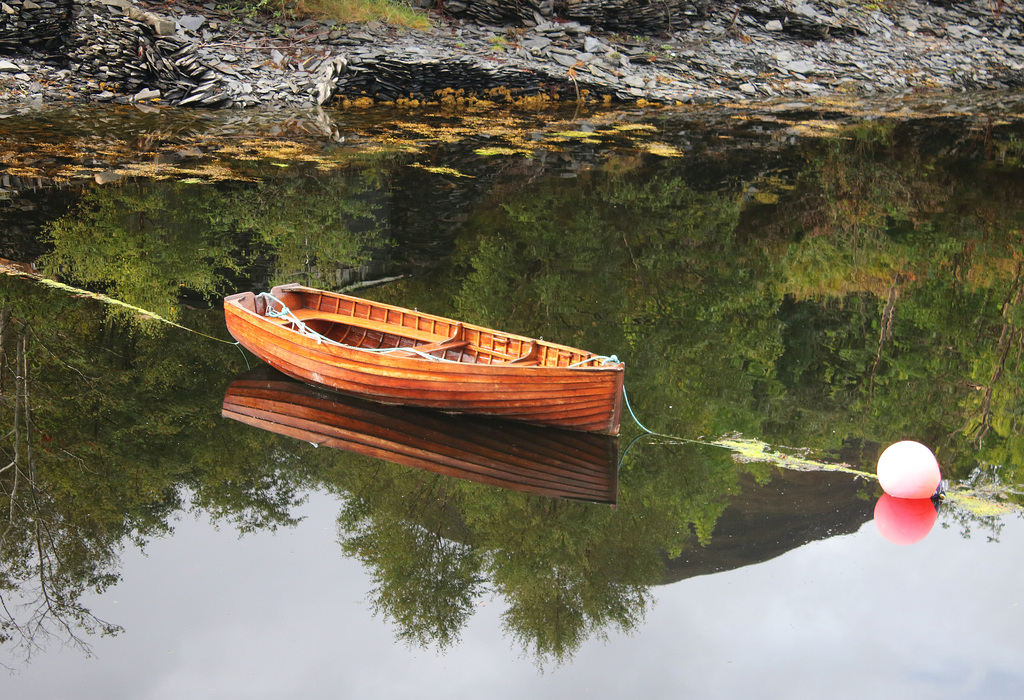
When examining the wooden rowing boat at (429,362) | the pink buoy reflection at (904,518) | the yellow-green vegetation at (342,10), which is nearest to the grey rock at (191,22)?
the yellow-green vegetation at (342,10)

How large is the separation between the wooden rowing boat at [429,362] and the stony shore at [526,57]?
16.3 meters

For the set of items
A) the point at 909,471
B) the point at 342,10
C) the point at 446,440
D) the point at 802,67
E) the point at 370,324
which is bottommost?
the point at 802,67

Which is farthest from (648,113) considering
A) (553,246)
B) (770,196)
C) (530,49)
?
(553,246)

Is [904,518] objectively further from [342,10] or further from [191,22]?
[191,22]

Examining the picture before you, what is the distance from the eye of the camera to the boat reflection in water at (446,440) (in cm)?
919

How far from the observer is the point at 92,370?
10.9 m

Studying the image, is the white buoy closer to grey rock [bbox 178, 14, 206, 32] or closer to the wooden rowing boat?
the wooden rowing boat

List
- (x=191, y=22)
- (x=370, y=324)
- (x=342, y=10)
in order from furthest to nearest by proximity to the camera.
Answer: (x=342, y=10) → (x=191, y=22) → (x=370, y=324)

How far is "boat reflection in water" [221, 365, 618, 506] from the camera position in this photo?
9.19 metres

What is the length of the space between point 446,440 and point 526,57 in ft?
70.4

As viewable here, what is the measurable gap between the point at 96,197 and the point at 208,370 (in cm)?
774

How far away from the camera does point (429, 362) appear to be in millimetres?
9672

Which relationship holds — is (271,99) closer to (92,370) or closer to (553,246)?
(553,246)

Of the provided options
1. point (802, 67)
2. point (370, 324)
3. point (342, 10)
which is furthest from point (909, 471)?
point (802, 67)
